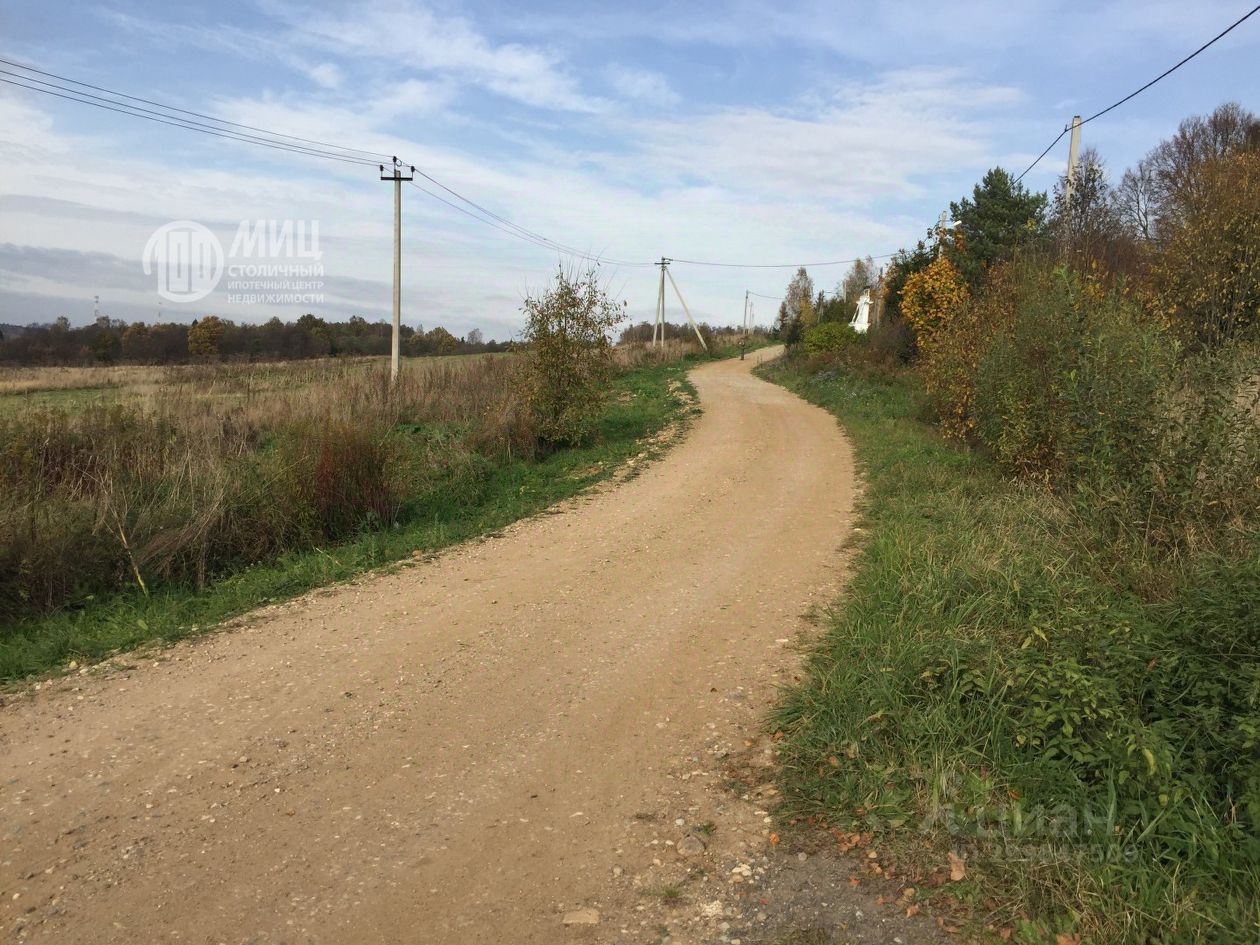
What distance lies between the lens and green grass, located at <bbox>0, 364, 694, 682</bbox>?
6125mm

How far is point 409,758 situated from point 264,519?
5.51 metres

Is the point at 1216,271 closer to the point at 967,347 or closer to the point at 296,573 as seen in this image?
the point at 967,347

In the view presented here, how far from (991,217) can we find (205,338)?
39041mm

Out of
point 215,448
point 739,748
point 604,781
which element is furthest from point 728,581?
point 215,448

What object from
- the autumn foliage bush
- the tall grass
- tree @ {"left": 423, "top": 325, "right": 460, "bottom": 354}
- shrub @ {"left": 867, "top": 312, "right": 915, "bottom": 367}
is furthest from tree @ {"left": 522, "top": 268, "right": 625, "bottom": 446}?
tree @ {"left": 423, "top": 325, "right": 460, "bottom": 354}

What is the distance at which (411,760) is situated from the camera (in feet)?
14.2

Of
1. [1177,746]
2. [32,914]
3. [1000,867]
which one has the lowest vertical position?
[32,914]

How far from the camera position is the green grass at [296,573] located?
612cm

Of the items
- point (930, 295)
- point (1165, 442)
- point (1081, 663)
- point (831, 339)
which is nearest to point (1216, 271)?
point (1165, 442)

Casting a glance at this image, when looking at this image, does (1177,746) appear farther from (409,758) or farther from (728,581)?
(728,581)

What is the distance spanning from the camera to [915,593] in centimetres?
576

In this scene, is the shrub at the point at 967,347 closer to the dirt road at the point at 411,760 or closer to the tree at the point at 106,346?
the dirt road at the point at 411,760

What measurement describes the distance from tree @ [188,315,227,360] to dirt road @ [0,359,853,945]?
4273 cm

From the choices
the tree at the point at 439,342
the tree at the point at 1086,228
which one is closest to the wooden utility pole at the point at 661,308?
the tree at the point at 439,342
